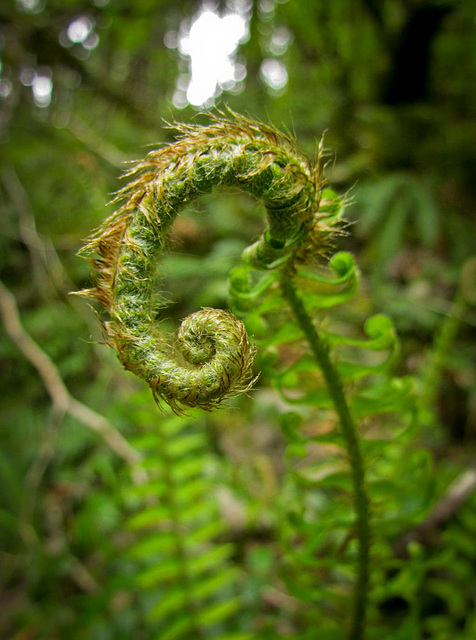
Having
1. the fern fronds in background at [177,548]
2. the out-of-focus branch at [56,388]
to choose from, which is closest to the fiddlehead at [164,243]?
the fern fronds in background at [177,548]

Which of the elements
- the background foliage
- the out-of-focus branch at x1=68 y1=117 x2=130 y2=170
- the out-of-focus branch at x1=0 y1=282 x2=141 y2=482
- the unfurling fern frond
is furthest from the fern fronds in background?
the out-of-focus branch at x1=68 y1=117 x2=130 y2=170

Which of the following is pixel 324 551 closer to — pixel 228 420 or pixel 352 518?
pixel 228 420

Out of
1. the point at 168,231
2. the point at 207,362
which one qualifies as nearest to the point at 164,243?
the point at 168,231

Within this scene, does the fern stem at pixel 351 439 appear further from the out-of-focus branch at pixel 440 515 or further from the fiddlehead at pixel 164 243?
the out-of-focus branch at pixel 440 515

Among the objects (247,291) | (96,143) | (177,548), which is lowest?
(177,548)

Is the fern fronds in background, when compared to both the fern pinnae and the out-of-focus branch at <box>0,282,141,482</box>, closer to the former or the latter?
the out-of-focus branch at <box>0,282,141,482</box>

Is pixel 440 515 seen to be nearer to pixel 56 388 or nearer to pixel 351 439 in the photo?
pixel 351 439
